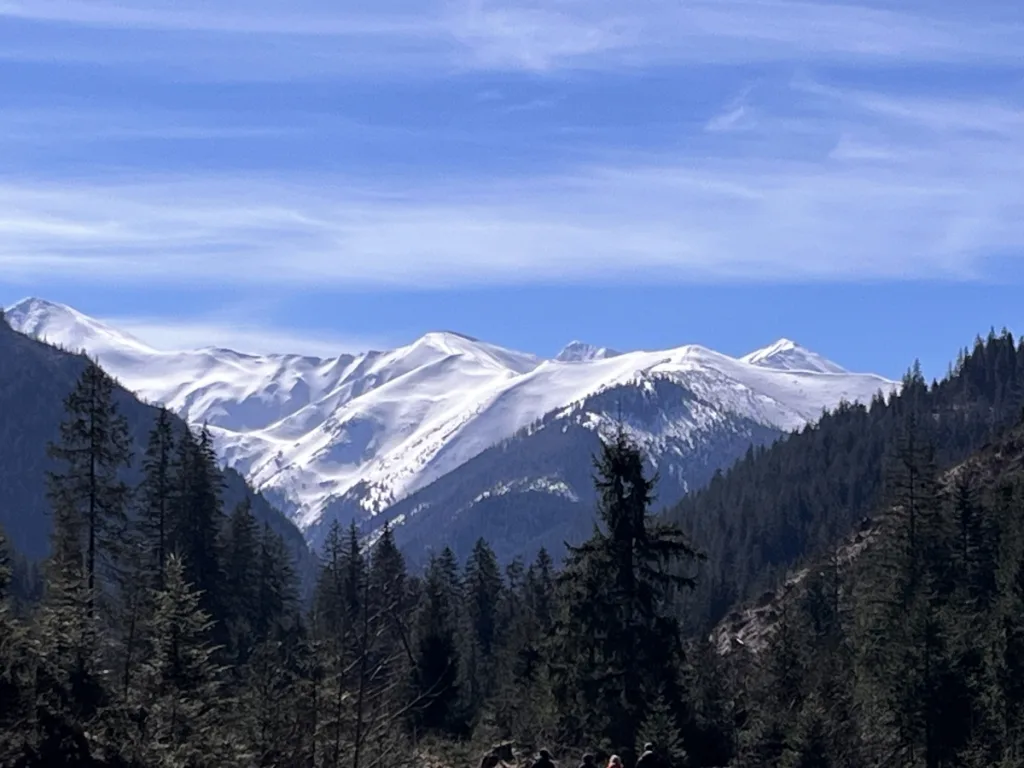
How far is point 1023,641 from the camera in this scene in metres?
45.4

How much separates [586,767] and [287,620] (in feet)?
189

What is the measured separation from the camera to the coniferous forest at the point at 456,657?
2059 cm

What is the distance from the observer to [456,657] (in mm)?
61250

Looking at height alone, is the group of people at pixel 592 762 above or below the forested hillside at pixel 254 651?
below

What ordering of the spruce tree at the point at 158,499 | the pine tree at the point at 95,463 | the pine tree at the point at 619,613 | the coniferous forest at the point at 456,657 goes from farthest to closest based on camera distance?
the spruce tree at the point at 158,499
the pine tree at the point at 95,463
the pine tree at the point at 619,613
the coniferous forest at the point at 456,657

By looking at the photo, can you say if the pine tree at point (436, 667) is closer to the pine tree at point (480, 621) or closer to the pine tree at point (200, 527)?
the pine tree at point (200, 527)

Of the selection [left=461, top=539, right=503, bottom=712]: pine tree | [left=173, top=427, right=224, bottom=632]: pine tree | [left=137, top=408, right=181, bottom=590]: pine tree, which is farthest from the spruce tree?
[left=461, top=539, right=503, bottom=712]: pine tree

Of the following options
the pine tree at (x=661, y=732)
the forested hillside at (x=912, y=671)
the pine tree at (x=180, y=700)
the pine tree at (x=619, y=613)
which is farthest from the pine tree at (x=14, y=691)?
the forested hillside at (x=912, y=671)

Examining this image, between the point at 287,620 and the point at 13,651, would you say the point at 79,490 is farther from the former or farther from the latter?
the point at 287,620

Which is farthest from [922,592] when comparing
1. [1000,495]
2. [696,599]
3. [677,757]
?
[696,599]

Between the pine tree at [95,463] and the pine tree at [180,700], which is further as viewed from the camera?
the pine tree at [95,463]

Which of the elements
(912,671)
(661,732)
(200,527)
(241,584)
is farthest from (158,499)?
(912,671)

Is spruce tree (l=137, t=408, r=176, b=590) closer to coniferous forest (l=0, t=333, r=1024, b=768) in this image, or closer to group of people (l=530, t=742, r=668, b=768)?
coniferous forest (l=0, t=333, r=1024, b=768)

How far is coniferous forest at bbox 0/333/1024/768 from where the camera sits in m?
20.6
